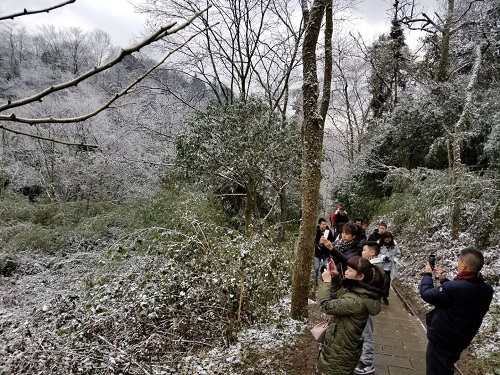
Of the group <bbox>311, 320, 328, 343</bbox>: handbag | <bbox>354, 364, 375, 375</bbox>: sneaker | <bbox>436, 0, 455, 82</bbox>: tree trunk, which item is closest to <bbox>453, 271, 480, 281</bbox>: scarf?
<bbox>311, 320, 328, 343</bbox>: handbag

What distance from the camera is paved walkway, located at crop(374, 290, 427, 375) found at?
172 inches

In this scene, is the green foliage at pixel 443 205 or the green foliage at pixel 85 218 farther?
the green foliage at pixel 85 218

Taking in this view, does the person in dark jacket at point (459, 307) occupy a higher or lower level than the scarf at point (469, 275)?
lower

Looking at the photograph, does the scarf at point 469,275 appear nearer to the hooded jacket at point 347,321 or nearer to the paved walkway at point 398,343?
the hooded jacket at point 347,321

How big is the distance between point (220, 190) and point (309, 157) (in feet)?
25.6

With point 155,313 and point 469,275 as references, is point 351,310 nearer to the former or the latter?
point 469,275

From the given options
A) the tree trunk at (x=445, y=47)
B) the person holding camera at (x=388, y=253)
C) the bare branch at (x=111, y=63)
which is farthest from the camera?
the tree trunk at (x=445, y=47)

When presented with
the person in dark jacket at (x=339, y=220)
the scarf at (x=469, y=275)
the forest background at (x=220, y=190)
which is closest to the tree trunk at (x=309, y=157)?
the forest background at (x=220, y=190)

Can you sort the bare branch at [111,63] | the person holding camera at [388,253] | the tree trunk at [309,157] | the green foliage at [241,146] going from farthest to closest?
the green foliage at [241,146], the person holding camera at [388,253], the tree trunk at [309,157], the bare branch at [111,63]

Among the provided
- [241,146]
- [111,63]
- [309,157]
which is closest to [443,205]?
[241,146]

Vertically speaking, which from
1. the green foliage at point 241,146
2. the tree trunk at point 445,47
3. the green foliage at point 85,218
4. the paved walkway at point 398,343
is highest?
the tree trunk at point 445,47

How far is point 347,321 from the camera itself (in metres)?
3.09

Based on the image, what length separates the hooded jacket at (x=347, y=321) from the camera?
9.90ft

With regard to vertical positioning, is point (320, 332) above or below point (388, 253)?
below
